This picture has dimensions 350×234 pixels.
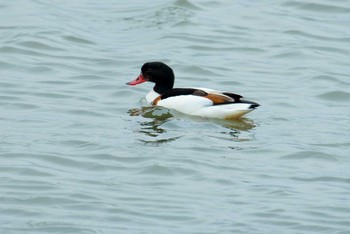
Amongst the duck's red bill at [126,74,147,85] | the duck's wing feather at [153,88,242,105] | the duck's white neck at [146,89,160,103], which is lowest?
the duck's white neck at [146,89,160,103]

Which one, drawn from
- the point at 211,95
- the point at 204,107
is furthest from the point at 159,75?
the point at 204,107

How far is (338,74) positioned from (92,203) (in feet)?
25.3

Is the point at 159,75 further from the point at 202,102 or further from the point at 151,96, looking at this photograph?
the point at 202,102

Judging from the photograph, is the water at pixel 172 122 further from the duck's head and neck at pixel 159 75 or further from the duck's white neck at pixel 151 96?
the duck's head and neck at pixel 159 75

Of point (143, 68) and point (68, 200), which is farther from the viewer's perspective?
point (143, 68)

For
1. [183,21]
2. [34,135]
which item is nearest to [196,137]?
[34,135]

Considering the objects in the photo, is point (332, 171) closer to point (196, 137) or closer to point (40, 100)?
point (196, 137)

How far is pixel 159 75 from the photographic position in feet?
54.2

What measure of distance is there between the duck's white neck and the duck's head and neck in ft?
0.18

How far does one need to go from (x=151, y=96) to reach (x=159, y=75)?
34cm

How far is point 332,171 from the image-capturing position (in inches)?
509

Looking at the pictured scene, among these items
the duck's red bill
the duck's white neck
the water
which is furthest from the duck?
the duck's red bill

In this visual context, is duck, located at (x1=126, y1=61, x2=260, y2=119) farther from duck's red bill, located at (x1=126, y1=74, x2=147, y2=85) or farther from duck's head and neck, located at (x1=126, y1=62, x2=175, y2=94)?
duck's red bill, located at (x1=126, y1=74, x2=147, y2=85)

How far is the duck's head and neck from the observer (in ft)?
54.1
